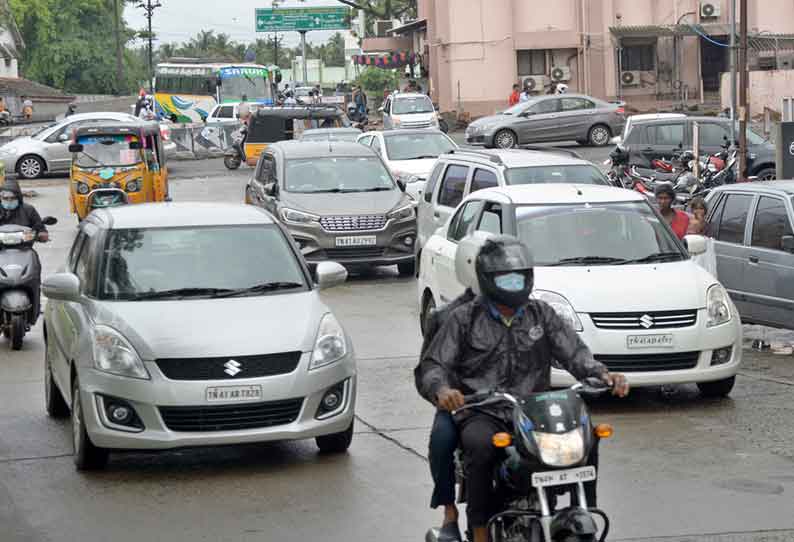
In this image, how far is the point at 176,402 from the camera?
8.80 meters

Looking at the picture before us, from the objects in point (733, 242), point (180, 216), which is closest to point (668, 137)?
point (733, 242)

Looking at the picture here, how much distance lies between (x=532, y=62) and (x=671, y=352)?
148ft

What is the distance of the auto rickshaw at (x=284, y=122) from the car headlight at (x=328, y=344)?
2686cm

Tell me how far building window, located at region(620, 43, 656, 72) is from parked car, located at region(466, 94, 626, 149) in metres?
10.5

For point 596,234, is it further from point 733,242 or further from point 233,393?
point 233,393

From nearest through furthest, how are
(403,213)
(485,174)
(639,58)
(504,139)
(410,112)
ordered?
(485,174)
(403,213)
(504,139)
(410,112)
(639,58)

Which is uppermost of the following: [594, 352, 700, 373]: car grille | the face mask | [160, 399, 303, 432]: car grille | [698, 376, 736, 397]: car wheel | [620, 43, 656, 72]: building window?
[620, 43, 656, 72]: building window

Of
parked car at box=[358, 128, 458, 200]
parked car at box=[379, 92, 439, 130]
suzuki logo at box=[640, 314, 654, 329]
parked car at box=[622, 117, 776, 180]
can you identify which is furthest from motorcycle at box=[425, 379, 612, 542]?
parked car at box=[379, 92, 439, 130]

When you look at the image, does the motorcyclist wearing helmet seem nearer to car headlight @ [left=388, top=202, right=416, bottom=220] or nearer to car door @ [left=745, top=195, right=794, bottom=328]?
car door @ [left=745, top=195, right=794, bottom=328]

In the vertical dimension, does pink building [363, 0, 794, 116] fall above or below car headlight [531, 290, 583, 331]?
above

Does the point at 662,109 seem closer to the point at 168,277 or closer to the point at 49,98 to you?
the point at 49,98

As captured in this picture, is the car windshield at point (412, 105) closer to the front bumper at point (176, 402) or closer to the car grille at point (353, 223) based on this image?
the car grille at point (353, 223)

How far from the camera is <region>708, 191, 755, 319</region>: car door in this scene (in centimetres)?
1472

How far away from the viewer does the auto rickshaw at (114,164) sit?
94.1 ft
